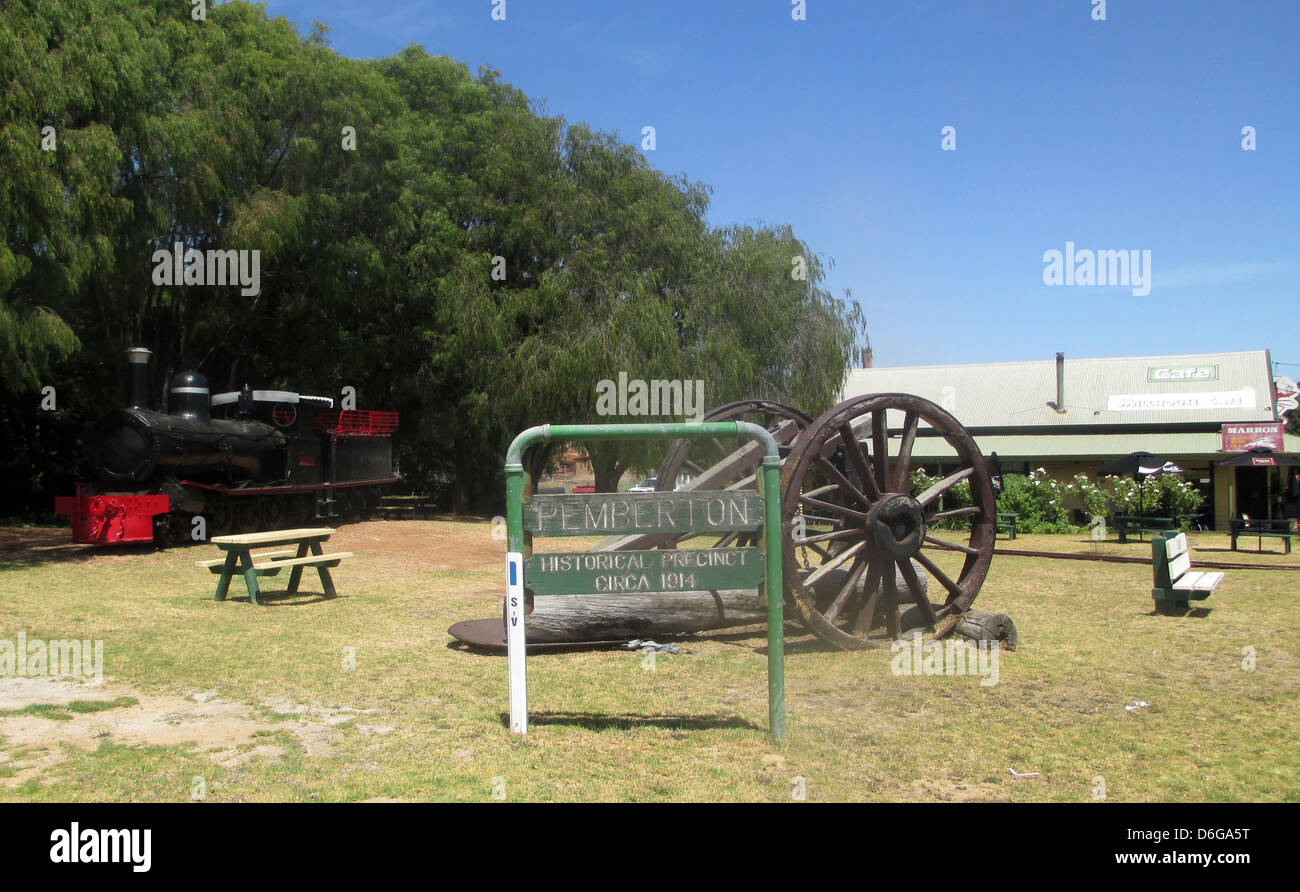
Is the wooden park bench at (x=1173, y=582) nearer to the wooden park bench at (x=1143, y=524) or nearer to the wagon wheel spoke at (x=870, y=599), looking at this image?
the wagon wheel spoke at (x=870, y=599)

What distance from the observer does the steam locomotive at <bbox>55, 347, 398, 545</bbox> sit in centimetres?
1583

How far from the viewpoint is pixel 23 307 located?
575 inches

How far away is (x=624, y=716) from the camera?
5992mm

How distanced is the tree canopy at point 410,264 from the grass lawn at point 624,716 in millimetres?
11192

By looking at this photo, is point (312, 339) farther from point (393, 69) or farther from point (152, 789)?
point (152, 789)

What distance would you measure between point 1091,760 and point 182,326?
22.7 metres

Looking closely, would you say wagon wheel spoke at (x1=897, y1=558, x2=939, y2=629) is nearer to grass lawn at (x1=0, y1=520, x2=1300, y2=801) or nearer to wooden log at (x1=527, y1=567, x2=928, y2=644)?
wooden log at (x1=527, y1=567, x2=928, y2=644)

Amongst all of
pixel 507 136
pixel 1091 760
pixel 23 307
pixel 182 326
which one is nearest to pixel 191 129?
pixel 23 307

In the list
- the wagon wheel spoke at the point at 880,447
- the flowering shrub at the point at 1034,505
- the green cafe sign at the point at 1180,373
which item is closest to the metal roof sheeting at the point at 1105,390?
the green cafe sign at the point at 1180,373

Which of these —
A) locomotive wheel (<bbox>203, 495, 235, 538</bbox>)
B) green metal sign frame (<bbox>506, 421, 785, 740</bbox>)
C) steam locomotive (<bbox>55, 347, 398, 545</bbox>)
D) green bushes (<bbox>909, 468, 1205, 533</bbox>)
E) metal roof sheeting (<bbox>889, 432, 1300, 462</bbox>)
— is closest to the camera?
green metal sign frame (<bbox>506, 421, 785, 740</bbox>)

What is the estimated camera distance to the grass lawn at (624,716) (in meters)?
4.73

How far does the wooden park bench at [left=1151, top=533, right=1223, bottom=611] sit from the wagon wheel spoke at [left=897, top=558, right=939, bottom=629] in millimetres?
3557

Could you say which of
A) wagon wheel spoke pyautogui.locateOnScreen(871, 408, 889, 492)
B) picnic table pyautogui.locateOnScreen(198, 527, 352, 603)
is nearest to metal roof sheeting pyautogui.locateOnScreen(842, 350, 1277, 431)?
picnic table pyautogui.locateOnScreen(198, 527, 352, 603)

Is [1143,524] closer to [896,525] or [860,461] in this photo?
[896,525]
